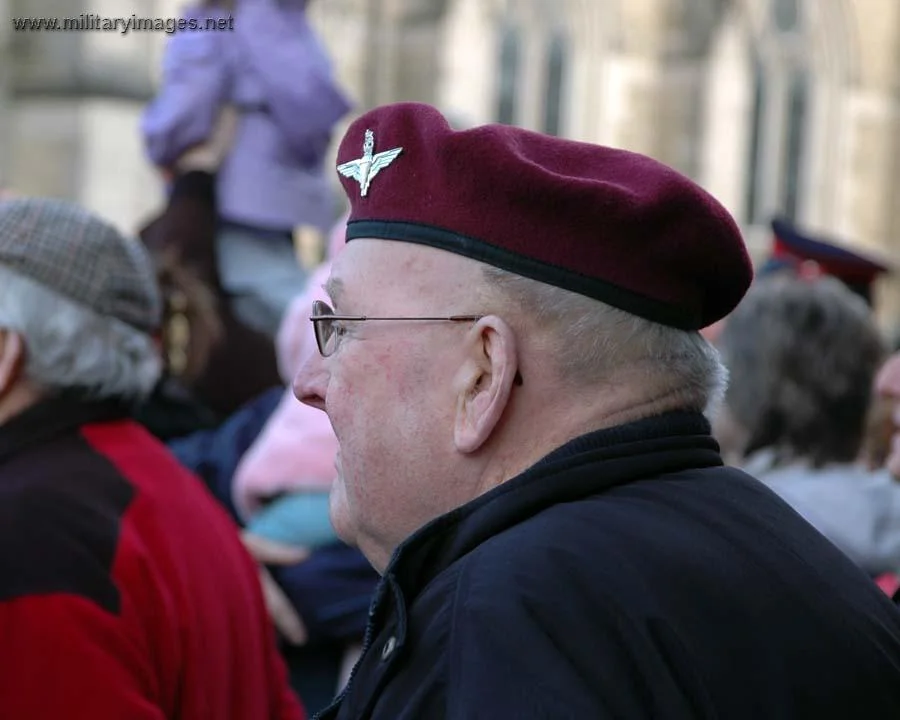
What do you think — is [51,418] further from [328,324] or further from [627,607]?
[627,607]

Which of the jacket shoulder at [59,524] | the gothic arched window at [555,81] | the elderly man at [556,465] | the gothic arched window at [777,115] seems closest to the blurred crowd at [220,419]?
the jacket shoulder at [59,524]

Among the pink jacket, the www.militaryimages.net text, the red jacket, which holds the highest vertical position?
the www.militaryimages.net text

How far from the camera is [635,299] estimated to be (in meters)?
1.71

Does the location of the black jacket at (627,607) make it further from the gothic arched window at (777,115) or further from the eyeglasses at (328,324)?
the gothic arched window at (777,115)

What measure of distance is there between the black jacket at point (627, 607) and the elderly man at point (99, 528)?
33.0 inches

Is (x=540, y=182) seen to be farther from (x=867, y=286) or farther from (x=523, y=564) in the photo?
(x=867, y=286)

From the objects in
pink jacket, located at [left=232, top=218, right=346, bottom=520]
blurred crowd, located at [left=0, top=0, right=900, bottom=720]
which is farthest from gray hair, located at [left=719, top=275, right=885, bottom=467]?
pink jacket, located at [left=232, top=218, right=346, bottom=520]

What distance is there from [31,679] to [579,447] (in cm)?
113

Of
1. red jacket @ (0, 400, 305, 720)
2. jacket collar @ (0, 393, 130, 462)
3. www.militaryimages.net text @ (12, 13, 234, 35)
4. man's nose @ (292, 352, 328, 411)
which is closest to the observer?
man's nose @ (292, 352, 328, 411)

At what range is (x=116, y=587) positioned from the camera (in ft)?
8.27

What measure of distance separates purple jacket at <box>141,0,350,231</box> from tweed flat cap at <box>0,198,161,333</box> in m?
2.25

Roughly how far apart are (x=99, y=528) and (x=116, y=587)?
10 cm

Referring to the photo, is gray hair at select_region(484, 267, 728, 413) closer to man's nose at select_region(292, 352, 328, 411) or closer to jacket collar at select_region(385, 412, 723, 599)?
jacket collar at select_region(385, 412, 723, 599)

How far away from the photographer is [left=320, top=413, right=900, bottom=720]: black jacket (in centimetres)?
146
